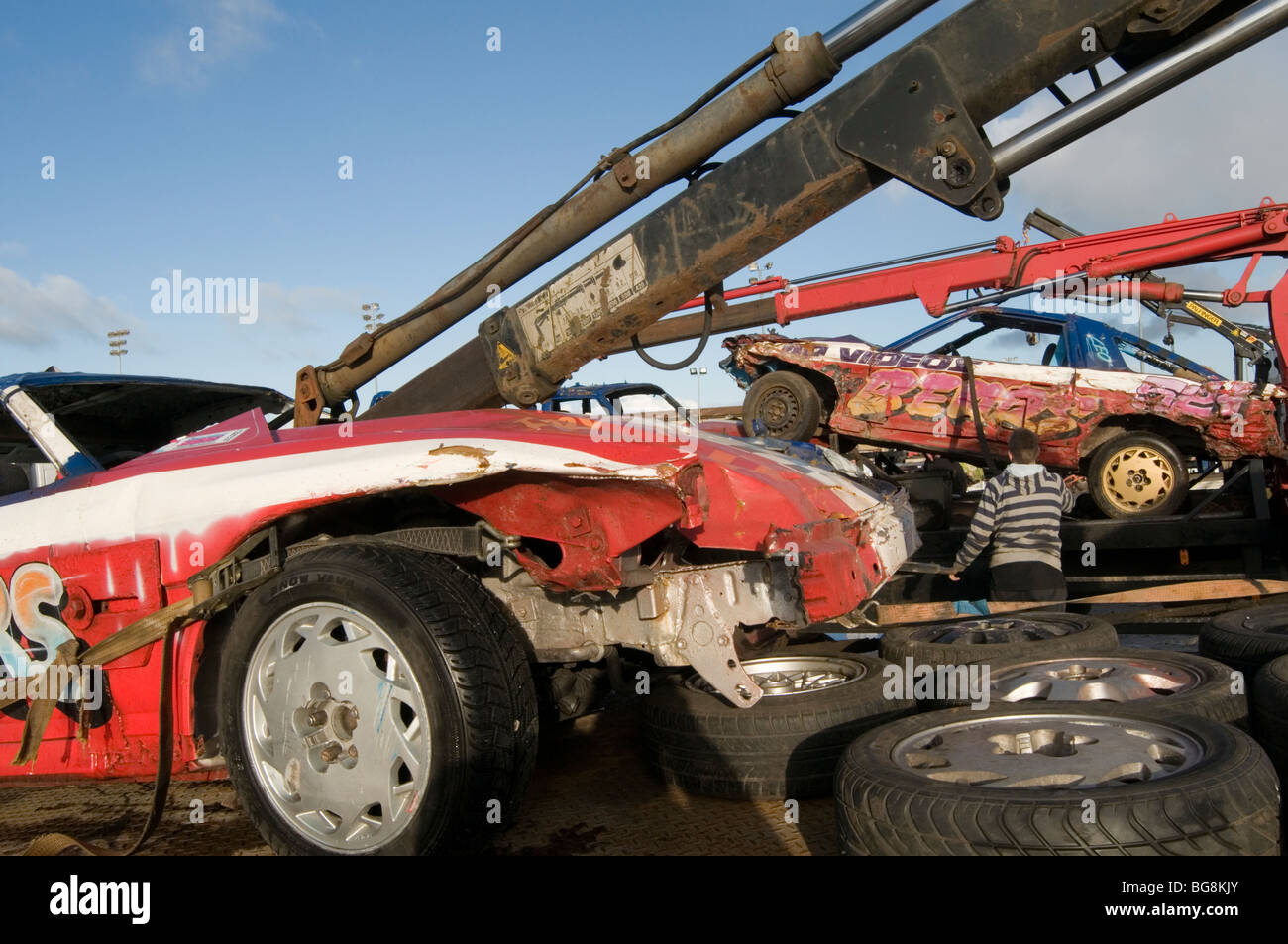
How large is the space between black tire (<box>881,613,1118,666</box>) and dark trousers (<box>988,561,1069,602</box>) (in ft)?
2.56

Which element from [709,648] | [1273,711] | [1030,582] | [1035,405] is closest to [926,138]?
[709,648]

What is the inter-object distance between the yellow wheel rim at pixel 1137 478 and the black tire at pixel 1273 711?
5297mm

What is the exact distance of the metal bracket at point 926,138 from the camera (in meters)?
2.99

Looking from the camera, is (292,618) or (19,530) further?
(19,530)

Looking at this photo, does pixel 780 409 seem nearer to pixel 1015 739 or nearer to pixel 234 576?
pixel 1015 739

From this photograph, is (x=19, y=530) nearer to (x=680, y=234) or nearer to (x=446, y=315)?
(x=446, y=315)

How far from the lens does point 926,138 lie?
3025 mm

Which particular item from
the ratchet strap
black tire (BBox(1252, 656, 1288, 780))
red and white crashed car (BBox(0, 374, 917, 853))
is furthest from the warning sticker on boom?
black tire (BBox(1252, 656, 1288, 780))

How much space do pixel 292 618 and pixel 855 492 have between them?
1.99m

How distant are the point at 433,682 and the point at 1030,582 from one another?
3.86 m

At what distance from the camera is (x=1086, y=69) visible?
304 centimetres

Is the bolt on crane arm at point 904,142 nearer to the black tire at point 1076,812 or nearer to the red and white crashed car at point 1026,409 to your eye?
the black tire at point 1076,812

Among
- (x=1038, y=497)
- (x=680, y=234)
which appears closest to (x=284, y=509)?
(x=680, y=234)
